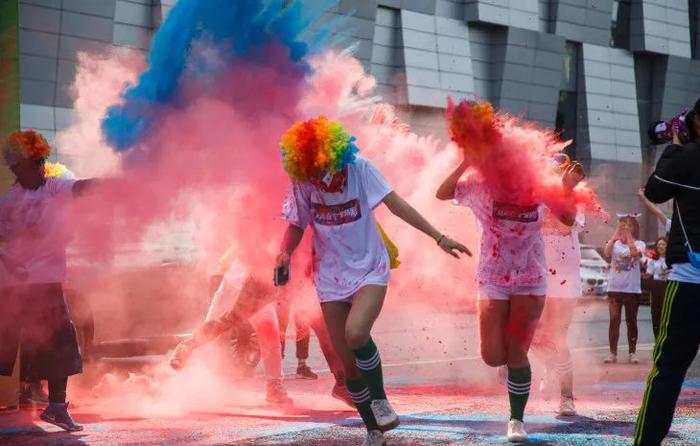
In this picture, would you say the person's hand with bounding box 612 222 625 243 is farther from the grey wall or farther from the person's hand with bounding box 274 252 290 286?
the grey wall

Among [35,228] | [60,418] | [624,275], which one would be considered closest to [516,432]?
[60,418]

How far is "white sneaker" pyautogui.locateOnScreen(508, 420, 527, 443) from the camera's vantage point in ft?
26.2

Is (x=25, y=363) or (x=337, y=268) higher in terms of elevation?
(x=337, y=268)

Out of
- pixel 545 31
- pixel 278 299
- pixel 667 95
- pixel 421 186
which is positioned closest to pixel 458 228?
pixel 421 186

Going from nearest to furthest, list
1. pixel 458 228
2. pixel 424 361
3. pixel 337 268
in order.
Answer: pixel 337 268 < pixel 458 228 < pixel 424 361

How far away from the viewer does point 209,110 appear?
8766 mm

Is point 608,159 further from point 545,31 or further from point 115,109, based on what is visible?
point 115,109

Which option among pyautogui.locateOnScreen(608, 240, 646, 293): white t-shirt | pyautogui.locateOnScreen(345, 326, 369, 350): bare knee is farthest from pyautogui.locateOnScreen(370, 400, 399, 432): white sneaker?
pyautogui.locateOnScreen(608, 240, 646, 293): white t-shirt

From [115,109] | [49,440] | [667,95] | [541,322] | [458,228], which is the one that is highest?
[667,95]

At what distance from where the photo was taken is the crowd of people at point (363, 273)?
658 centimetres

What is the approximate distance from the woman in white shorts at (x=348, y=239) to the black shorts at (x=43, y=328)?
2.16 m

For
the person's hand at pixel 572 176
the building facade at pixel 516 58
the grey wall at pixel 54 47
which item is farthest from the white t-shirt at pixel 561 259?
the grey wall at pixel 54 47

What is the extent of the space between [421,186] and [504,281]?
2.08 meters

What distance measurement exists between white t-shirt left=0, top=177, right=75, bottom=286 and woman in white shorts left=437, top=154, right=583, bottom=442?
2756 millimetres
